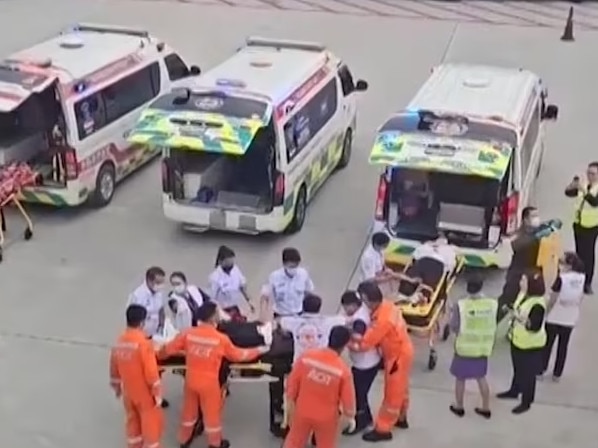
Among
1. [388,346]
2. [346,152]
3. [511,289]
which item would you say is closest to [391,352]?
[388,346]

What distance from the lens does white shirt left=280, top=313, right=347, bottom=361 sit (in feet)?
33.7

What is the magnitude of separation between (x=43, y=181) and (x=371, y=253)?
18.1 feet

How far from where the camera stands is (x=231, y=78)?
601 inches

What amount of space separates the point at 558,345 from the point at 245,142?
4483 mm

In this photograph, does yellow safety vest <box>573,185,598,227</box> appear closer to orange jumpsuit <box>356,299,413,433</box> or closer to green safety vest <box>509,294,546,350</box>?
green safety vest <box>509,294,546,350</box>

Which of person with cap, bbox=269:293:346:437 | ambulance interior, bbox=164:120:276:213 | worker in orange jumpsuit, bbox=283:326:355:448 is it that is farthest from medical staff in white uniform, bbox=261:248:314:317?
ambulance interior, bbox=164:120:276:213

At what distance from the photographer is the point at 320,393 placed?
9.54 m

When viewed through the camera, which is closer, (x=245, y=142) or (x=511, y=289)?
(x=511, y=289)

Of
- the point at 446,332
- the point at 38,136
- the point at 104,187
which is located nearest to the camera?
the point at 446,332

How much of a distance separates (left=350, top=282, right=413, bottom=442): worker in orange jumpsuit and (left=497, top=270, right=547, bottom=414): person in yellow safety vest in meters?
1.15

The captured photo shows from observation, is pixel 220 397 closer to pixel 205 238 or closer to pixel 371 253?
pixel 371 253

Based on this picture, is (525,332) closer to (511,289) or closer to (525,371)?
(525,371)

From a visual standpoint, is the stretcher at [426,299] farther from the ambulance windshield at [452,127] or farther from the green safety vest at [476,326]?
the ambulance windshield at [452,127]

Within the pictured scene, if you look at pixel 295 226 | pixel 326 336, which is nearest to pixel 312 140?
pixel 295 226
